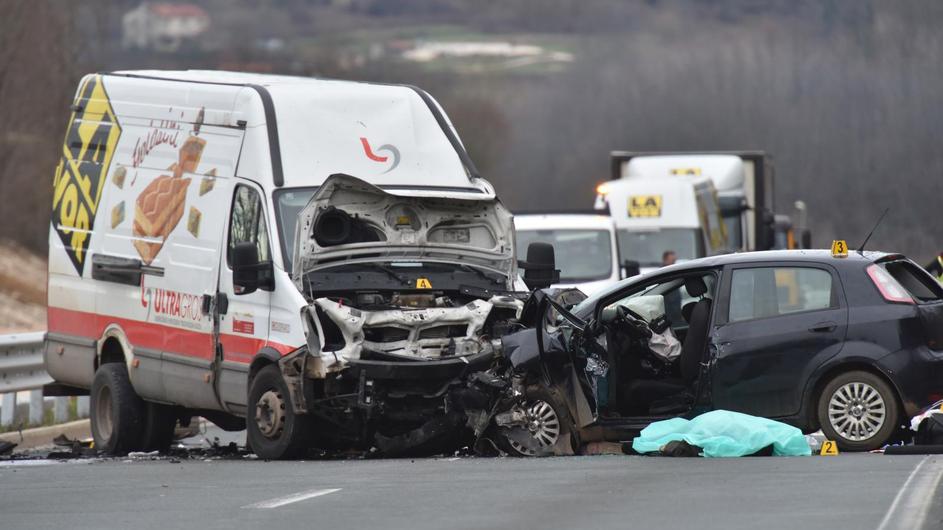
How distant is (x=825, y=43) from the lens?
41.7 meters

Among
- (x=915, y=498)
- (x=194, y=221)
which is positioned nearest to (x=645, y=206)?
(x=194, y=221)

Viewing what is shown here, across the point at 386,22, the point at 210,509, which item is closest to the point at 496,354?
the point at 210,509

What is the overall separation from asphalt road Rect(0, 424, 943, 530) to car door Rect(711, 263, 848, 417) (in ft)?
2.48

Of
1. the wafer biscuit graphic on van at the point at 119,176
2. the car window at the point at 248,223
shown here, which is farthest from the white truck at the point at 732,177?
the car window at the point at 248,223

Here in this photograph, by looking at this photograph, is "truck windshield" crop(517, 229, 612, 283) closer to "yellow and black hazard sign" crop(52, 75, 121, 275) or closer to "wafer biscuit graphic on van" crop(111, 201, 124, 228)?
"yellow and black hazard sign" crop(52, 75, 121, 275)

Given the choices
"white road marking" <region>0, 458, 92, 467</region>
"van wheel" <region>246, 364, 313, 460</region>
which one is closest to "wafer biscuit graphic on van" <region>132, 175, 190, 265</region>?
"white road marking" <region>0, 458, 92, 467</region>

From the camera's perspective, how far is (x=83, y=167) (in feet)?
52.9

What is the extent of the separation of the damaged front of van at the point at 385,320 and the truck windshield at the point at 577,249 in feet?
26.1

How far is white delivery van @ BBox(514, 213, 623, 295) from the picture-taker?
21.9 m

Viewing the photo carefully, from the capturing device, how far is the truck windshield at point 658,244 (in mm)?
25344

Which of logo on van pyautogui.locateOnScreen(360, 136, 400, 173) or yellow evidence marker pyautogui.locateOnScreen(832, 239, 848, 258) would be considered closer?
yellow evidence marker pyautogui.locateOnScreen(832, 239, 848, 258)

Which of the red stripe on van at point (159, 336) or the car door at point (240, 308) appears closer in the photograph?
the car door at point (240, 308)

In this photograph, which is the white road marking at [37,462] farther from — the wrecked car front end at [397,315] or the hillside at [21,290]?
the hillside at [21,290]

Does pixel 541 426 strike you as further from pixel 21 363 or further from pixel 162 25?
pixel 162 25
